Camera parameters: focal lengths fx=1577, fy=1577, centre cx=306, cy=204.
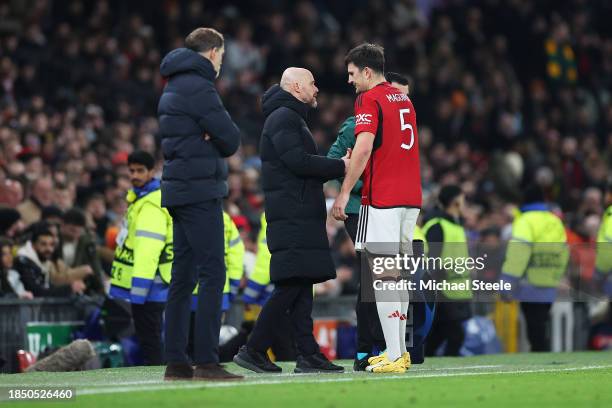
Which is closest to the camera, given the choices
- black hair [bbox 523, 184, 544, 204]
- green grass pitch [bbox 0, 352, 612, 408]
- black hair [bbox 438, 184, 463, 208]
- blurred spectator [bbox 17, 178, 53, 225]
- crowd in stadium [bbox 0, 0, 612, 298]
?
green grass pitch [bbox 0, 352, 612, 408]

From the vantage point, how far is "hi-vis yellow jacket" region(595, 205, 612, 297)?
1753 centimetres

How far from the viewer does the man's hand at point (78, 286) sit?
50.1 ft

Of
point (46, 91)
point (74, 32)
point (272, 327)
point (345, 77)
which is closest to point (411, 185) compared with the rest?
point (272, 327)

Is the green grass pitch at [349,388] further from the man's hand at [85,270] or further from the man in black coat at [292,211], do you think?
the man's hand at [85,270]

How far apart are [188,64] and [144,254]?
3.49 metres

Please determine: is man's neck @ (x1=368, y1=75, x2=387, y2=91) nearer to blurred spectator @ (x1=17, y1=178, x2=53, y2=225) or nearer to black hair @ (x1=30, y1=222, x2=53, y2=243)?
black hair @ (x1=30, y1=222, x2=53, y2=243)

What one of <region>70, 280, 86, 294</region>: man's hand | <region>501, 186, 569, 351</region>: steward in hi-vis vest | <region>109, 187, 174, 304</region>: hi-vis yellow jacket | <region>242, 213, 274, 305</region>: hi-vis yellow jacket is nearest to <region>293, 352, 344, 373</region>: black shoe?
<region>109, 187, 174, 304</region>: hi-vis yellow jacket

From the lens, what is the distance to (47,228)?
1535 centimetres

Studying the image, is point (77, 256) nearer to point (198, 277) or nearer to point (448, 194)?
point (448, 194)

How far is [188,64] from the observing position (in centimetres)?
1036

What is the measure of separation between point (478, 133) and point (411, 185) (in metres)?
18.0

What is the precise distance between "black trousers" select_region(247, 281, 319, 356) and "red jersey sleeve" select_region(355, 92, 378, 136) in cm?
122

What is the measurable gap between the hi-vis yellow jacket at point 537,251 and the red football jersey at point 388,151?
587 centimetres

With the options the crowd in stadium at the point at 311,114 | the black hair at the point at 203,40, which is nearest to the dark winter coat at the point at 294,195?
the black hair at the point at 203,40
